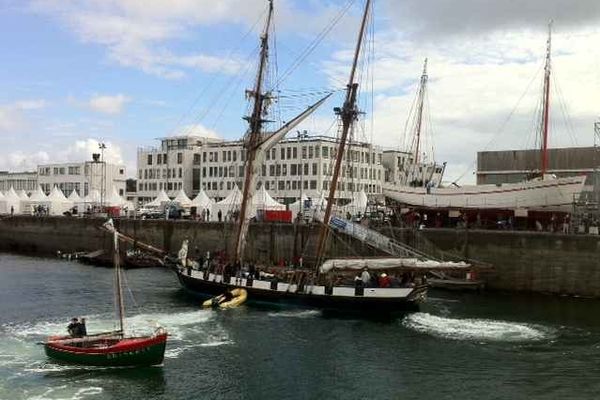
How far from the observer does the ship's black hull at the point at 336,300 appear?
171 ft

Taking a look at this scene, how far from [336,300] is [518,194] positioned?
32.6 m

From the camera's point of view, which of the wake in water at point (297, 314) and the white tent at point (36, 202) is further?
the white tent at point (36, 202)

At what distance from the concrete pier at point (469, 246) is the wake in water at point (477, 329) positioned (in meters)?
16.2

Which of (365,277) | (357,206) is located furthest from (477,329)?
(357,206)

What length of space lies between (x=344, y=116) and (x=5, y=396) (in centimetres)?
3815

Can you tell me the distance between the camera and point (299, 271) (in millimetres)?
57094

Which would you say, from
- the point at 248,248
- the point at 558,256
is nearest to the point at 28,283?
the point at 248,248

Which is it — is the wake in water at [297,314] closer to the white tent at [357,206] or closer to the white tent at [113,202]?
the white tent at [357,206]

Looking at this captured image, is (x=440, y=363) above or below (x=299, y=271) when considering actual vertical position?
below

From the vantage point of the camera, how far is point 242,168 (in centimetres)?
15162

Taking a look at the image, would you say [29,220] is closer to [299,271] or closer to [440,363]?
[299,271]

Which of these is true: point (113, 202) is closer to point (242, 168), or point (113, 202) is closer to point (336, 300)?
point (242, 168)

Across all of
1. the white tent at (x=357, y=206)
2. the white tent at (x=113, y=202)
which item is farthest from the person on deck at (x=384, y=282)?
the white tent at (x=113, y=202)

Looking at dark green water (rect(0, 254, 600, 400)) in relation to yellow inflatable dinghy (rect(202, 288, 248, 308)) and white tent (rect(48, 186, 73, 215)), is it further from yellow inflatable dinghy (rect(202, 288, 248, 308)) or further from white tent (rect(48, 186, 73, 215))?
white tent (rect(48, 186, 73, 215))
